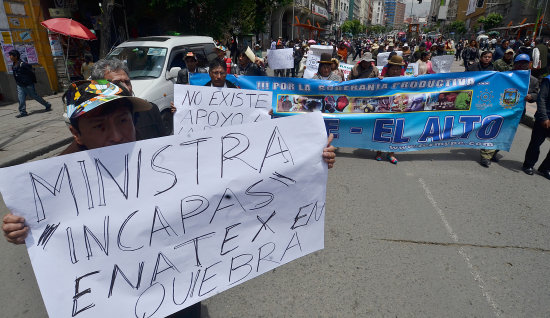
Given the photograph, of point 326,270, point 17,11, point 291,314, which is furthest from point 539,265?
point 17,11

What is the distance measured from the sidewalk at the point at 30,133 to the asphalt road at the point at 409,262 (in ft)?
10.7

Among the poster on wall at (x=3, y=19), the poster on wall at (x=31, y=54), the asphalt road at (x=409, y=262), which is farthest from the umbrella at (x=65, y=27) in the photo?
the asphalt road at (x=409, y=262)

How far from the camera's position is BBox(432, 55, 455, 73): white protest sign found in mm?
8688

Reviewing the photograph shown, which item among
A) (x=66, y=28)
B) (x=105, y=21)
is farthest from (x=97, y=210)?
(x=105, y=21)

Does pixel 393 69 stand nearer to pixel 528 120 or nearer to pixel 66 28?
pixel 528 120

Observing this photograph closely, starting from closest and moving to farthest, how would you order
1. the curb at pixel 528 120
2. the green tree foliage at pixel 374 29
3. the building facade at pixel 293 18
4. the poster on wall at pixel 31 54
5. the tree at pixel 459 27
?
the curb at pixel 528 120 → the poster on wall at pixel 31 54 → the building facade at pixel 293 18 → the tree at pixel 459 27 → the green tree foliage at pixel 374 29

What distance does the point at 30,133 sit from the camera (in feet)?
23.5

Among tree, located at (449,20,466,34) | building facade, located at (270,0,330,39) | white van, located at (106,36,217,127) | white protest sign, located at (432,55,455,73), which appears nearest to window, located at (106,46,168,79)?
white van, located at (106,36,217,127)

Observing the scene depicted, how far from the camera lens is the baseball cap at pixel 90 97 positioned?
1415 mm

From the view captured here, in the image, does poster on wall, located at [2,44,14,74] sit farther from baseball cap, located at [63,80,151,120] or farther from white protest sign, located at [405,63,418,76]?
white protest sign, located at [405,63,418,76]

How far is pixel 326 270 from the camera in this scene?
9.25 feet

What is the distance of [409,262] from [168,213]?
2.37 m

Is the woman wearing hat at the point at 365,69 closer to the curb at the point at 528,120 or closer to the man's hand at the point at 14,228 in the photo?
the curb at the point at 528,120

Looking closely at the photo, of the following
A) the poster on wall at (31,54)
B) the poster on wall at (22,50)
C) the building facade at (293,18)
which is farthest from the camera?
the building facade at (293,18)
